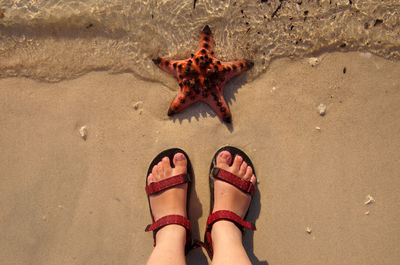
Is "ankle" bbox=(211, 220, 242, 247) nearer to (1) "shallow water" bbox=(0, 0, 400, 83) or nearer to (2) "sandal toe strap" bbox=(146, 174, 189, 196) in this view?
(2) "sandal toe strap" bbox=(146, 174, 189, 196)

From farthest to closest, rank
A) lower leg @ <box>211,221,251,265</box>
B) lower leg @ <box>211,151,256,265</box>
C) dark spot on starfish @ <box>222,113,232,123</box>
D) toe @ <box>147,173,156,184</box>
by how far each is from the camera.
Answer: toe @ <box>147,173,156,184</box>, dark spot on starfish @ <box>222,113,232,123</box>, lower leg @ <box>211,151,256,265</box>, lower leg @ <box>211,221,251,265</box>

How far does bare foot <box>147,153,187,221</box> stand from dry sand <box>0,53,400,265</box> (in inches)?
6.3

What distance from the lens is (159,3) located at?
10.1 feet

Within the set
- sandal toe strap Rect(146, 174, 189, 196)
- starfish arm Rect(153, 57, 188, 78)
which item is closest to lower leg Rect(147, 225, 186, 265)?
sandal toe strap Rect(146, 174, 189, 196)

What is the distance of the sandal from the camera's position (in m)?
2.77

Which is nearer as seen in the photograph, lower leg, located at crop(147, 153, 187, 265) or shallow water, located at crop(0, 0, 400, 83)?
lower leg, located at crop(147, 153, 187, 265)

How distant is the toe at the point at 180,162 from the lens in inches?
115

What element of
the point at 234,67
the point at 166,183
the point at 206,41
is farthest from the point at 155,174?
the point at 206,41

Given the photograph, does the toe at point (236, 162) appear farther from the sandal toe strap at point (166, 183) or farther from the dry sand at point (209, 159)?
the sandal toe strap at point (166, 183)

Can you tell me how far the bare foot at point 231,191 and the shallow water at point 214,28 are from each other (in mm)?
1145

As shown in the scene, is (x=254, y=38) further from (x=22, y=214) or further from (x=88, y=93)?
(x=22, y=214)

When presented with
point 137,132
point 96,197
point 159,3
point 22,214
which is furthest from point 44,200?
point 159,3

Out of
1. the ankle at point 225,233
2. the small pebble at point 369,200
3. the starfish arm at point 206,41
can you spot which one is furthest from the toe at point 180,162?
the small pebble at point 369,200

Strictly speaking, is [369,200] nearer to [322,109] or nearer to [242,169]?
[322,109]
